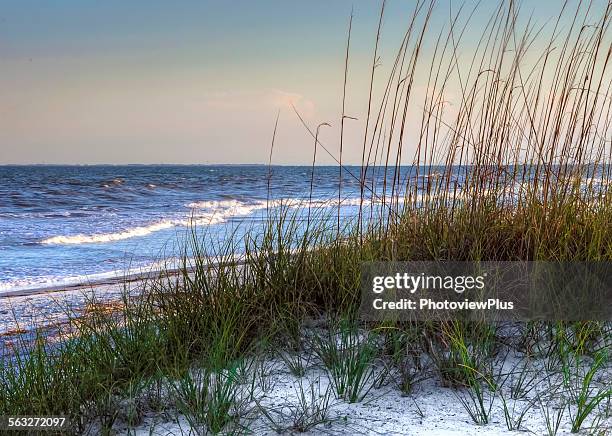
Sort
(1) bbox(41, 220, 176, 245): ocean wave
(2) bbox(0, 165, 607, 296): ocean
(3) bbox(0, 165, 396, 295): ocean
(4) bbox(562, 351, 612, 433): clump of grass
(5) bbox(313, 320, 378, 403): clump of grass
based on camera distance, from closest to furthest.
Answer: (4) bbox(562, 351, 612, 433): clump of grass
(5) bbox(313, 320, 378, 403): clump of grass
(2) bbox(0, 165, 607, 296): ocean
(3) bbox(0, 165, 396, 295): ocean
(1) bbox(41, 220, 176, 245): ocean wave

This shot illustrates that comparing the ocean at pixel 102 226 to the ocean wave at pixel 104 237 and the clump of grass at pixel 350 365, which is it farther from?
the clump of grass at pixel 350 365

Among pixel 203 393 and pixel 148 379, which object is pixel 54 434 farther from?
pixel 203 393

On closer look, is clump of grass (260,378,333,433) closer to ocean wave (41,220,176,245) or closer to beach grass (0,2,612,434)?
beach grass (0,2,612,434)

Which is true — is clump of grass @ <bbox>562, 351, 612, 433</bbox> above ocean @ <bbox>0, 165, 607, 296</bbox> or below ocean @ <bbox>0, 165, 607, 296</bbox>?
above

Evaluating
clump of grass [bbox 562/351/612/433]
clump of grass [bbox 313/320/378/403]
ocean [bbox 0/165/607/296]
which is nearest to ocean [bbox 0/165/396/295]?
ocean [bbox 0/165/607/296]

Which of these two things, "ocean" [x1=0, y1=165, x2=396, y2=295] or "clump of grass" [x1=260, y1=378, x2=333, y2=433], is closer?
"clump of grass" [x1=260, y1=378, x2=333, y2=433]

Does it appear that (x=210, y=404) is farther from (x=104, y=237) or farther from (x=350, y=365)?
(x=104, y=237)

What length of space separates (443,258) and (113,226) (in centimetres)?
968

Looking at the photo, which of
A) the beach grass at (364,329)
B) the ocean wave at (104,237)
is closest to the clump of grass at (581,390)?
the beach grass at (364,329)

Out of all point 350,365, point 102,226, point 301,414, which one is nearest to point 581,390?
point 350,365

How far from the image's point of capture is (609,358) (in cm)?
225

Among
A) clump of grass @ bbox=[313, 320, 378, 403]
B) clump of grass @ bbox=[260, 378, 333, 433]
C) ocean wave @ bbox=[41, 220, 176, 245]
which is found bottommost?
ocean wave @ bbox=[41, 220, 176, 245]

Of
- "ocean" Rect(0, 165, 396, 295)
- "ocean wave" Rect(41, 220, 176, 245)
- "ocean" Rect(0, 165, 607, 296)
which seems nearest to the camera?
"ocean" Rect(0, 165, 607, 296)

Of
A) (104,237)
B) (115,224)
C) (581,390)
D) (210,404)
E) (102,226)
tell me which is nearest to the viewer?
(210,404)
